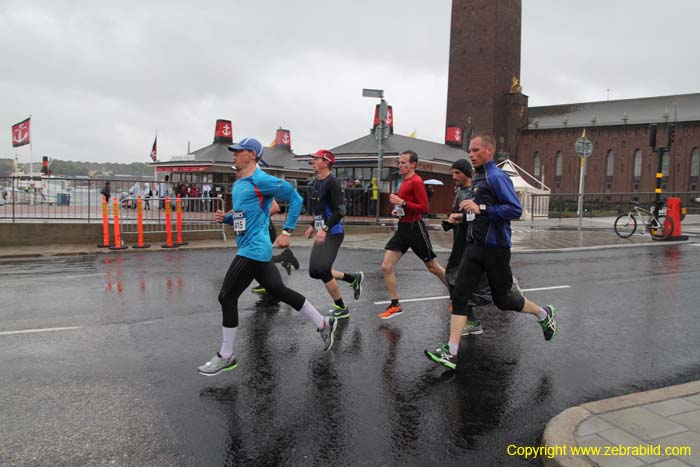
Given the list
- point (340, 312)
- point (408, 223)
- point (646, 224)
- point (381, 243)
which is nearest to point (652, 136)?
point (646, 224)

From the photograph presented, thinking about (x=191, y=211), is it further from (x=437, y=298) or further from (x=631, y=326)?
(x=631, y=326)

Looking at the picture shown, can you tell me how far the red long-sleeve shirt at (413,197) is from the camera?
6.54 metres

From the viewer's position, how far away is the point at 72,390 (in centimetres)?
424

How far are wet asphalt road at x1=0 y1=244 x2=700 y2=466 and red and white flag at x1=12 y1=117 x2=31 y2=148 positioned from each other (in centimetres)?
3073

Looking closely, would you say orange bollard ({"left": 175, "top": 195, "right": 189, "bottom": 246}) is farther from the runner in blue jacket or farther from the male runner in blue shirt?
the runner in blue jacket

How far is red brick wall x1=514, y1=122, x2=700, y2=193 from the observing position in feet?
223

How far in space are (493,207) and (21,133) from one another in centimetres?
3764

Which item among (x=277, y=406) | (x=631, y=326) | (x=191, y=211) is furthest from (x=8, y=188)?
(x=631, y=326)

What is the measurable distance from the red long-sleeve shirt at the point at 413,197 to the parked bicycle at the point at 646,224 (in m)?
13.5

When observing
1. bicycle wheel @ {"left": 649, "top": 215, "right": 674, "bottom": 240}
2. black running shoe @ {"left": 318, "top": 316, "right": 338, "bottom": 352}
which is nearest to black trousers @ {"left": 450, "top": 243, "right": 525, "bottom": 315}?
black running shoe @ {"left": 318, "top": 316, "right": 338, "bottom": 352}

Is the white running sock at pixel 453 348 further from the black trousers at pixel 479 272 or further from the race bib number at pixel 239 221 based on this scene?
the race bib number at pixel 239 221

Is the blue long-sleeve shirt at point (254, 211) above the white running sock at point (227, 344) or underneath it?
above

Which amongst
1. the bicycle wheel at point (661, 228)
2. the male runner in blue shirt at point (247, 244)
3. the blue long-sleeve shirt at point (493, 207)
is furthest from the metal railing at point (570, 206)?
the male runner in blue shirt at point (247, 244)

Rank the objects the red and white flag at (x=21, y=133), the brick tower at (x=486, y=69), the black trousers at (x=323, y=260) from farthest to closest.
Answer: the brick tower at (x=486, y=69) → the red and white flag at (x=21, y=133) → the black trousers at (x=323, y=260)
